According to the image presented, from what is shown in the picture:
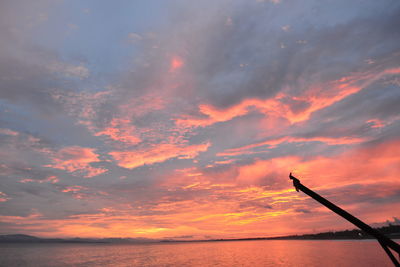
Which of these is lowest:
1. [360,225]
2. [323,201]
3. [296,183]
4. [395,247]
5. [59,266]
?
[59,266]

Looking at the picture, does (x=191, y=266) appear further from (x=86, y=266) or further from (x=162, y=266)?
(x=86, y=266)

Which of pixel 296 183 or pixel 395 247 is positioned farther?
pixel 296 183

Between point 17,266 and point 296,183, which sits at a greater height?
point 296,183

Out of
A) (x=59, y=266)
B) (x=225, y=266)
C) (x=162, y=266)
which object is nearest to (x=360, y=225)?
(x=225, y=266)

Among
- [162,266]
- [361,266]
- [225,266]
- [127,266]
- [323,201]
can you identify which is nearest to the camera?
[323,201]

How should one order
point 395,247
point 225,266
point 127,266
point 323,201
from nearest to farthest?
point 395,247, point 323,201, point 225,266, point 127,266

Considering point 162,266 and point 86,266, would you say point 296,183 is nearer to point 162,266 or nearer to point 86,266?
point 162,266

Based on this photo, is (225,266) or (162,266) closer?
(225,266)

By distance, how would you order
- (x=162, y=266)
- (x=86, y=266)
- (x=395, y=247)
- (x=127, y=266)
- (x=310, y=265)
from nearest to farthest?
(x=395, y=247), (x=310, y=265), (x=162, y=266), (x=127, y=266), (x=86, y=266)

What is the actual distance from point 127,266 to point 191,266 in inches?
936

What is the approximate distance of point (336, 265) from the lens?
2477 inches

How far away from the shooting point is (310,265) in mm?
64062

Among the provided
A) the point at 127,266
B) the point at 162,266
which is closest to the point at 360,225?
the point at 162,266

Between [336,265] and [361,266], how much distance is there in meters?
5.71
